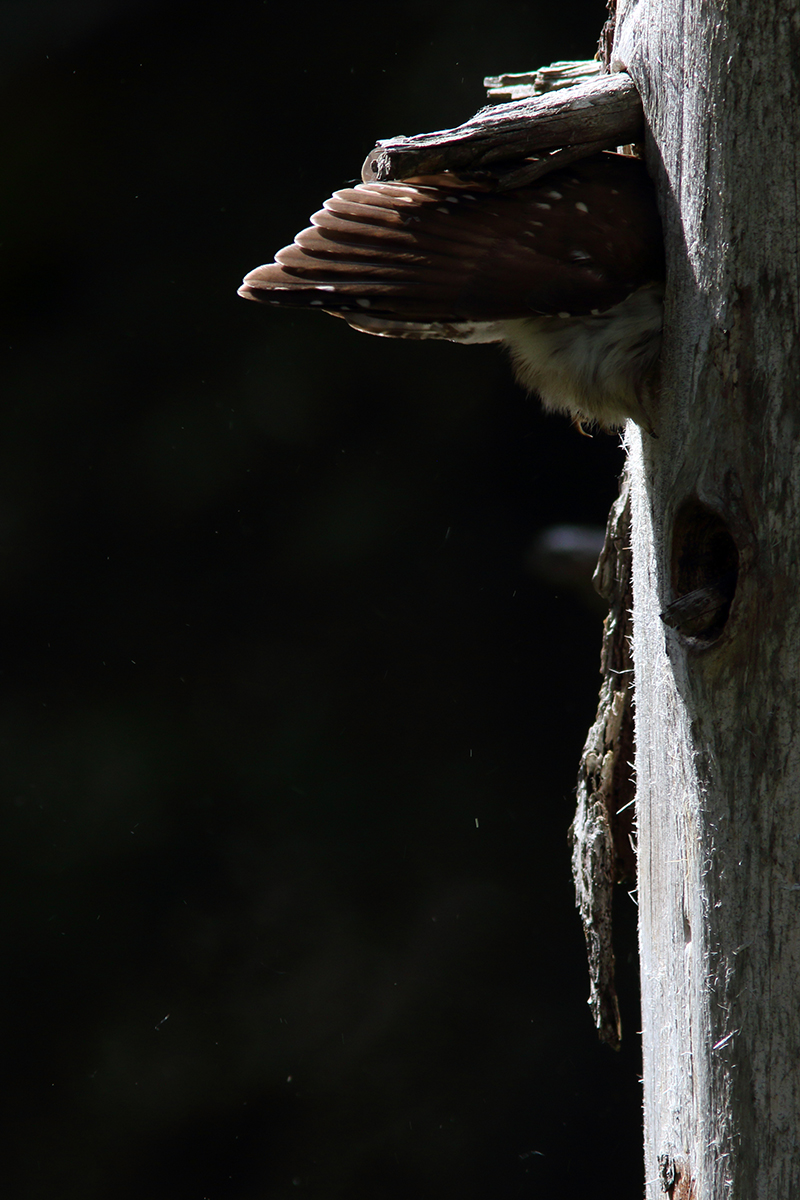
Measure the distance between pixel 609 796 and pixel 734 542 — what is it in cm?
92

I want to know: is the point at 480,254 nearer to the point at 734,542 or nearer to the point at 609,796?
the point at 734,542

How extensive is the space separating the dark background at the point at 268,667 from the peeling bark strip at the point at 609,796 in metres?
1.99

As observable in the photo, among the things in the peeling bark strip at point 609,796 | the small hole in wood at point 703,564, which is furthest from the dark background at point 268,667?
the small hole in wood at point 703,564

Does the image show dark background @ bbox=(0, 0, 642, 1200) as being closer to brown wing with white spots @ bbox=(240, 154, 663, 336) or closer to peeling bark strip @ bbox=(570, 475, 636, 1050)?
peeling bark strip @ bbox=(570, 475, 636, 1050)

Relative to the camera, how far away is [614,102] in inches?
45.2

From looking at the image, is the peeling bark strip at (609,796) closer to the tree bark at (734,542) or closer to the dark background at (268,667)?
the tree bark at (734,542)

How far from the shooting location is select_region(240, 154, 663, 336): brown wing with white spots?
108 centimetres

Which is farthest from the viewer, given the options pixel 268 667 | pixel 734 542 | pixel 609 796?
pixel 268 667

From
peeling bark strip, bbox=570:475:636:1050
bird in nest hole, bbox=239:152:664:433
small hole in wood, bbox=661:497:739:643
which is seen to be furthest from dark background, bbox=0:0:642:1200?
small hole in wood, bbox=661:497:739:643

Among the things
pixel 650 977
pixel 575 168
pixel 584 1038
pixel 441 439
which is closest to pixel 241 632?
pixel 441 439

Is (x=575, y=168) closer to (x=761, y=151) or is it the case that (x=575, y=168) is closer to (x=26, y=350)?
(x=761, y=151)

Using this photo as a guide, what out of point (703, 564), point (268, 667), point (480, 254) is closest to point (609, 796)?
point (703, 564)

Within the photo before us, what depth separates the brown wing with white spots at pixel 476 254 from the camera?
3.53 ft

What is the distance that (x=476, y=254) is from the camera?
1074 mm
